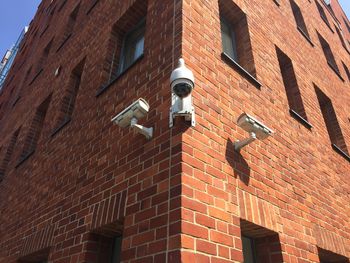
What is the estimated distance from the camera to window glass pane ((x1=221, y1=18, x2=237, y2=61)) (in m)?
4.49

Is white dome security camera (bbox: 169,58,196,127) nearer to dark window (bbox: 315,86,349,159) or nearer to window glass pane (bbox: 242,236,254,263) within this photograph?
window glass pane (bbox: 242,236,254,263)

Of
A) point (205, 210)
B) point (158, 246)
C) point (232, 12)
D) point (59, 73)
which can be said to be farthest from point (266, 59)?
point (59, 73)

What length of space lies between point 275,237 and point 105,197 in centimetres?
166

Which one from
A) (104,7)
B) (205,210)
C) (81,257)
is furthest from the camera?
(104,7)

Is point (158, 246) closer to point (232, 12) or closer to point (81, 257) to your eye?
point (81, 257)

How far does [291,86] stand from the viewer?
5.37m

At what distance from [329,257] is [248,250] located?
1471 millimetres

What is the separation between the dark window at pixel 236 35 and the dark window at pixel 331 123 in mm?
2402

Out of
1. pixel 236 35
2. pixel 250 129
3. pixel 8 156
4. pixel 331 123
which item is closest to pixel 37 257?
pixel 250 129

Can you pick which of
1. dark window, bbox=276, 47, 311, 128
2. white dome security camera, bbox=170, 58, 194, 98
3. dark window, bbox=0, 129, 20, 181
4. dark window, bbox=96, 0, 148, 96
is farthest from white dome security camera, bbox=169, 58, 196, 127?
dark window, bbox=0, 129, 20, 181

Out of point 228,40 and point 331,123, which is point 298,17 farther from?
point 228,40

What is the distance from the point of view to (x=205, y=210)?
2.34 metres

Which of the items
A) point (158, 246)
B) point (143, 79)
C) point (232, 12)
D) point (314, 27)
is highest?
point (314, 27)

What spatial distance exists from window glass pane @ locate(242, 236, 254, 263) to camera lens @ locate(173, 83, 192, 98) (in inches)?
61.3
